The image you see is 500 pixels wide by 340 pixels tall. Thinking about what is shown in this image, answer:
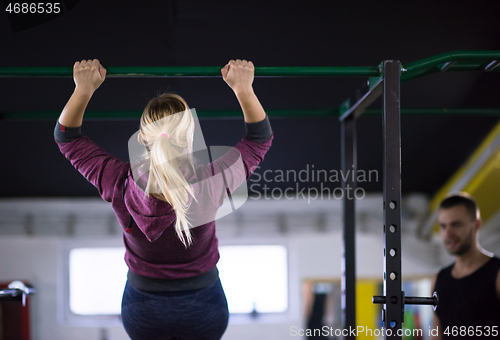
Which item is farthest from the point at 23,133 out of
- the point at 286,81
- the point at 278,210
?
the point at 278,210

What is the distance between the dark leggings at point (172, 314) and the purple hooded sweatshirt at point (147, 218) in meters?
0.06

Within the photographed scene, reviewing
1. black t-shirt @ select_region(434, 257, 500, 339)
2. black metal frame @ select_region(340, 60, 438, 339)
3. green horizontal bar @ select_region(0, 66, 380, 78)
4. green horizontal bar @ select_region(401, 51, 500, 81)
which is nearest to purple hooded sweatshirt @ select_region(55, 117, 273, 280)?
green horizontal bar @ select_region(0, 66, 380, 78)

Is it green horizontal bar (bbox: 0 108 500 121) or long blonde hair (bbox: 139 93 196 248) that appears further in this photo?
green horizontal bar (bbox: 0 108 500 121)

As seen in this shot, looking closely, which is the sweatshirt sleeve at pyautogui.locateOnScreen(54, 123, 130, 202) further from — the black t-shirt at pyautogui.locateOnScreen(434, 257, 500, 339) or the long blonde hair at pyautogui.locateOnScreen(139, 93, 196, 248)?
the black t-shirt at pyautogui.locateOnScreen(434, 257, 500, 339)

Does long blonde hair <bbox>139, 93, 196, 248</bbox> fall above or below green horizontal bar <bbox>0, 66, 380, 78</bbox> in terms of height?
below

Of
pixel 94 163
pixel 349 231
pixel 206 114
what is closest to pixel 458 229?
pixel 349 231

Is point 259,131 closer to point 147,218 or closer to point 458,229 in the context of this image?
point 147,218

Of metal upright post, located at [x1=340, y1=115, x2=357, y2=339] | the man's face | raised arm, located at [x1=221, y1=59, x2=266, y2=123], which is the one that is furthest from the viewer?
the man's face

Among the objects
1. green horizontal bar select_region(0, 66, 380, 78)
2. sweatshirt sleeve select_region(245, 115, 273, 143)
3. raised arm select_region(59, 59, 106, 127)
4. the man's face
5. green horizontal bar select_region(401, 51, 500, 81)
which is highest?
green horizontal bar select_region(401, 51, 500, 81)

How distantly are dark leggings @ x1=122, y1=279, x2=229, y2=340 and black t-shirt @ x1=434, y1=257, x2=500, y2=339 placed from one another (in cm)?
126

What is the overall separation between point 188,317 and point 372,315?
246 cm

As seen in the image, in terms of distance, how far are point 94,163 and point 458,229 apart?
180cm

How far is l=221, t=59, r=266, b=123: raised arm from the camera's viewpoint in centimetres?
102

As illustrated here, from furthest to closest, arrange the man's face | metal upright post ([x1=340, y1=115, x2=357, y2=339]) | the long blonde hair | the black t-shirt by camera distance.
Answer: the man's face
the black t-shirt
metal upright post ([x1=340, y1=115, x2=357, y2=339])
the long blonde hair
